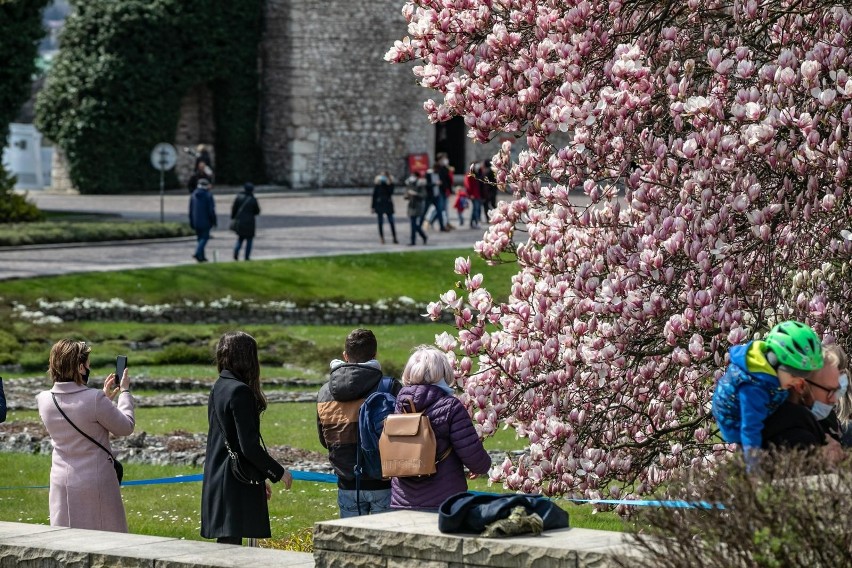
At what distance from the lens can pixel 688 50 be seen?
10.7 m

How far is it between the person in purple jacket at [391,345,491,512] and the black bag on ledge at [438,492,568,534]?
49.6 inches

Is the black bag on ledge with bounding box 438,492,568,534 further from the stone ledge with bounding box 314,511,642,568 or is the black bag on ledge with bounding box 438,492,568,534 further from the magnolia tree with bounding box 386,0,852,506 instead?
the magnolia tree with bounding box 386,0,852,506

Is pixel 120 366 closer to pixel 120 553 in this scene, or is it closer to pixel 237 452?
pixel 237 452

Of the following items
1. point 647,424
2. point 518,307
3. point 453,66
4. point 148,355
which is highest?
point 453,66

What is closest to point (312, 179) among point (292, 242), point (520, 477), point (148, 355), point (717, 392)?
point (292, 242)

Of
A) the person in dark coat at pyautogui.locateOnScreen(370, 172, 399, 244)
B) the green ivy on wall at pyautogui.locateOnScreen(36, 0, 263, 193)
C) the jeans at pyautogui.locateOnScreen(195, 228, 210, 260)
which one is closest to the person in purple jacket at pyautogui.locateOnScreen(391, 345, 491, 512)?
the jeans at pyautogui.locateOnScreen(195, 228, 210, 260)

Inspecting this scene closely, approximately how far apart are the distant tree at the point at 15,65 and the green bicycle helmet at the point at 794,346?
116 feet

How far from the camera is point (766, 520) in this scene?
5.73 meters

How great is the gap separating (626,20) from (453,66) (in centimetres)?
119

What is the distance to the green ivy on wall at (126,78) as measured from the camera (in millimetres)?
49562

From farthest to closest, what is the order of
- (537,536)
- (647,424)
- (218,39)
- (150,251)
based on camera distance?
(218,39)
(150,251)
(647,424)
(537,536)

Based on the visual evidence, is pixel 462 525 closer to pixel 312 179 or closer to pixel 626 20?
pixel 626 20

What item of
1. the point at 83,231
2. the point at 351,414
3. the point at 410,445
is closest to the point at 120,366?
the point at 351,414

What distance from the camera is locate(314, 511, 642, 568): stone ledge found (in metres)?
6.52
